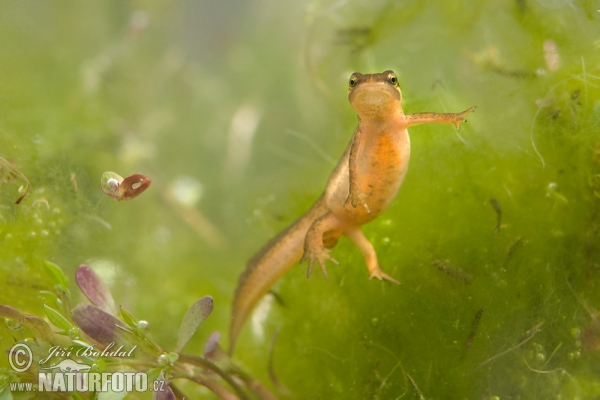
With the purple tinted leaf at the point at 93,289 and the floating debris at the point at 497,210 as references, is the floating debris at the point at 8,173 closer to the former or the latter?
the purple tinted leaf at the point at 93,289

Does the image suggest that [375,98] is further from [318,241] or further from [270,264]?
[270,264]

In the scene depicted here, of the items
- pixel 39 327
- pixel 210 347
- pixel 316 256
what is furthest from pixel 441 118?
pixel 39 327

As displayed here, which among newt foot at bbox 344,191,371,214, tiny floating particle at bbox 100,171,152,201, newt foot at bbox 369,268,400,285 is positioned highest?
tiny floating particle at bbox 100,171,152,201

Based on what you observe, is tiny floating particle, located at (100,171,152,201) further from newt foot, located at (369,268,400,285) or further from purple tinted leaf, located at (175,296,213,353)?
newt foot, located at (369,268,400,285)

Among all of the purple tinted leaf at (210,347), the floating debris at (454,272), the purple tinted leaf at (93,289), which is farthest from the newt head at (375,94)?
the purple tinted leaf at (93,289)

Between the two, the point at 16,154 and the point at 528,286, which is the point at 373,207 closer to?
the point at 528,286

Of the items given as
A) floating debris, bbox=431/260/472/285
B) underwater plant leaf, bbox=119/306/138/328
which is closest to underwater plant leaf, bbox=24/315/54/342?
underwater plant leaf, bbox=119/306/138/328
